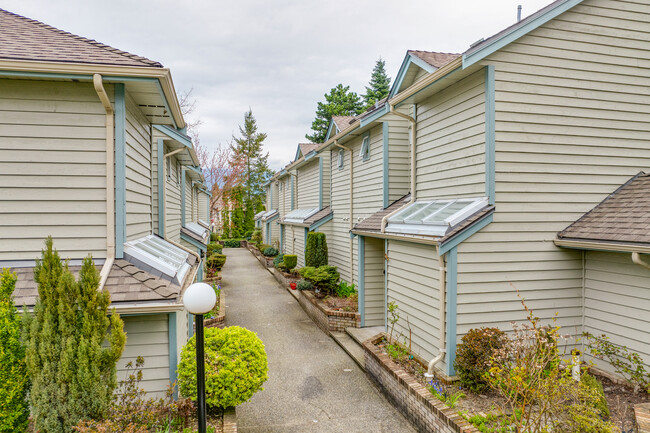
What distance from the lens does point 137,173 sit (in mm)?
6051

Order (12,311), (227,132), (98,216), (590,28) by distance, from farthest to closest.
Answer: (227,132) < (590,28) < (98,216) < (12,311)

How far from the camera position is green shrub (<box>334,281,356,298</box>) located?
1202 centimetres

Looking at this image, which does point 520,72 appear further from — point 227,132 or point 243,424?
point 227,132

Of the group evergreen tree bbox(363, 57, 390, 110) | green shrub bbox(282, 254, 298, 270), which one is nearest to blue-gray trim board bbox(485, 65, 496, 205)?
green shrub bbox(282, 254, 298, 270)

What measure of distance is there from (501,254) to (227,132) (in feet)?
156

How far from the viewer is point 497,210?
6.07 meters

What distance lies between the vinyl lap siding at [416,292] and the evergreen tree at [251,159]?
38315 millimetres

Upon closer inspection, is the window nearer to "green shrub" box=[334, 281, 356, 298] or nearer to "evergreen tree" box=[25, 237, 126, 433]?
"green shrub" box=[334, 281, 356, 298]

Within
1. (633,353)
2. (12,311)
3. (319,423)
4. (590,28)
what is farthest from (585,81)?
(12,311)

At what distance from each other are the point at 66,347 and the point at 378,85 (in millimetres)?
37694

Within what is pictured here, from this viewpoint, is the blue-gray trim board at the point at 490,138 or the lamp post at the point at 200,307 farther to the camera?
the blue-gray trim board at the point at 490,138

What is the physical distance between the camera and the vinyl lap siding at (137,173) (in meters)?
5.48

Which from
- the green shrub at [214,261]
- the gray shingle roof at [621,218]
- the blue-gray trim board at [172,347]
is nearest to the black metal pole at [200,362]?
the blue-gray trim board at [172,347]

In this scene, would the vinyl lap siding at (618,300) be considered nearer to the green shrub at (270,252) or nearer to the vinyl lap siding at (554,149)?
the vinyl lap siding at (554,149)
